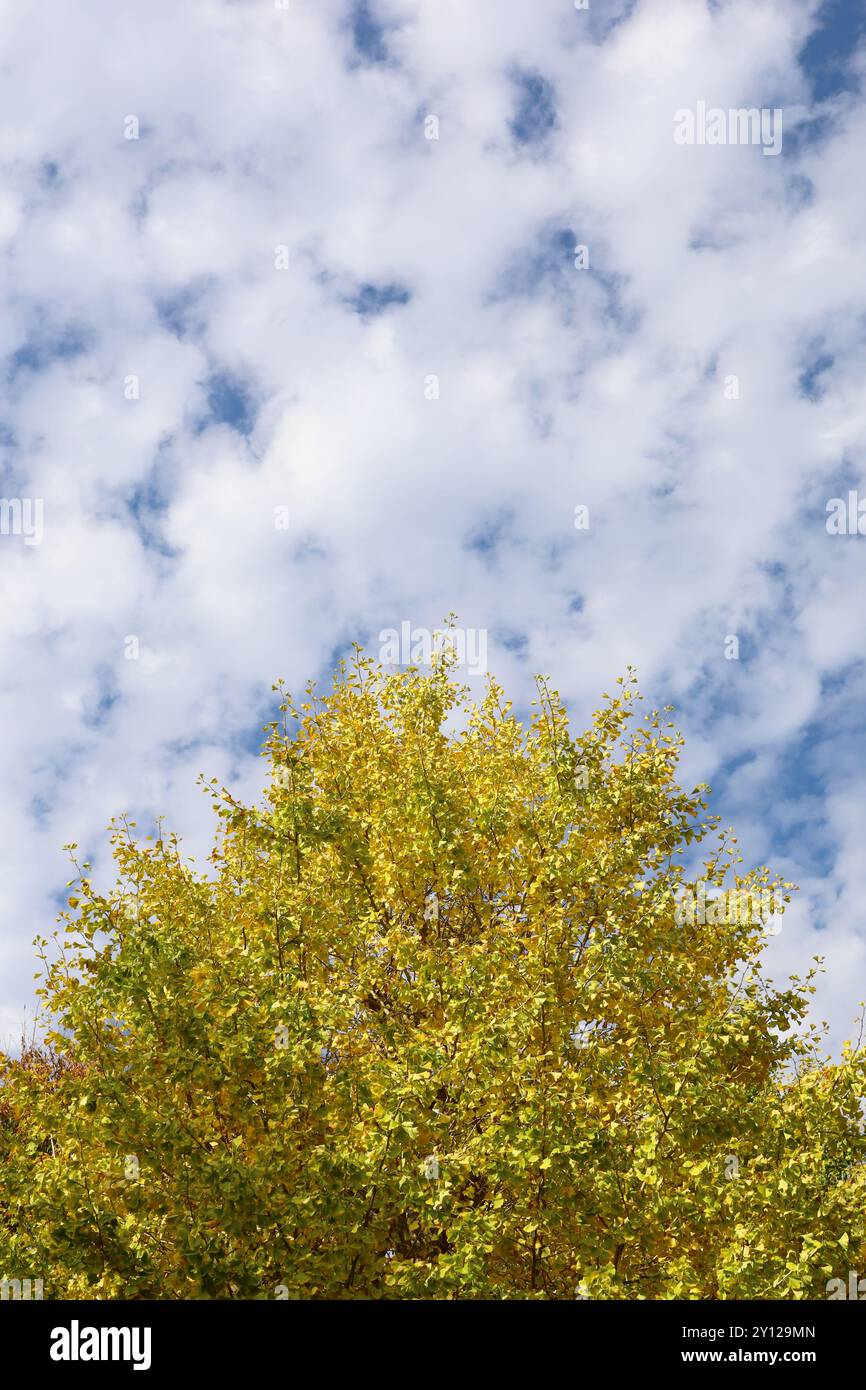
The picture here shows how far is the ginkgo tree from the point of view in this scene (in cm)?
957

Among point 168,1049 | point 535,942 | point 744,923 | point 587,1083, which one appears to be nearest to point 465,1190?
point 587,1083

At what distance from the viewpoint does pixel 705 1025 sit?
35.2ft

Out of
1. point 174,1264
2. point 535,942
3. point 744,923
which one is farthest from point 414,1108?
point 744,923

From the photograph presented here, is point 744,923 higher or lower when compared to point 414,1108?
higher

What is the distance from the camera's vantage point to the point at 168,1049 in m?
10.1

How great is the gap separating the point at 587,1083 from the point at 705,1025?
128 cm

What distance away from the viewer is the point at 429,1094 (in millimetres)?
9953

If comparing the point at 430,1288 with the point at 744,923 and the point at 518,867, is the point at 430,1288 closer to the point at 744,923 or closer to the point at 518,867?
the point at 518,867

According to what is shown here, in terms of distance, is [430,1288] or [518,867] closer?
[430,1288]

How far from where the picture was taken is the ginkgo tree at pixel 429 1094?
9570 mm
